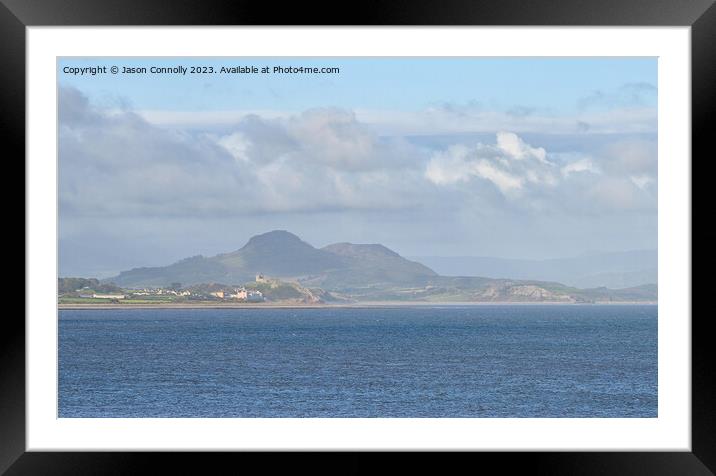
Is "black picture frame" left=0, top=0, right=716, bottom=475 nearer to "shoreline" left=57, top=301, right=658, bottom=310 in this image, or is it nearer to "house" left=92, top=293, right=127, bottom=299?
"shoreline" left=57, top=301, right=658, bottom=310

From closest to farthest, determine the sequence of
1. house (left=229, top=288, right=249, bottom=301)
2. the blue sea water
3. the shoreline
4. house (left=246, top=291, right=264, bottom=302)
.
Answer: the blue sea water
the shoreline
house (left=229, top=288, right=249, bottom=301)
house (left=246, top=291, right=264, bottom=302)

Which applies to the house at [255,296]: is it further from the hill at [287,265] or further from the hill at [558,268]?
the hill at [558,268]

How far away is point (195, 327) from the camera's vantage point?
4794 cm

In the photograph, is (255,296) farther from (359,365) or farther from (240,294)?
(359,365)

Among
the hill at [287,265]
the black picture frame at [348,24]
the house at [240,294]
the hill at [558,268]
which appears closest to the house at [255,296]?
the house at [240,294]

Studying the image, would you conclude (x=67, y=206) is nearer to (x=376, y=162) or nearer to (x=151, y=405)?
(x=376, y=162)

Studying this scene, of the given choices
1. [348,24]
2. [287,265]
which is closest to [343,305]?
[287,265]

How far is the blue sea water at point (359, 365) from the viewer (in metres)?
27.2

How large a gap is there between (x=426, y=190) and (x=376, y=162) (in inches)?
143

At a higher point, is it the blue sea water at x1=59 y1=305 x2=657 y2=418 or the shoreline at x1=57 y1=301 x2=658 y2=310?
the shoreline at x1=57 y1=301 x2=658 y2=310

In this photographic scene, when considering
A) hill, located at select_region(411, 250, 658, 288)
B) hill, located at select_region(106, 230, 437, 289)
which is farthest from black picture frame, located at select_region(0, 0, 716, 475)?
hill, located at select_region(411, 250, 658, 288)

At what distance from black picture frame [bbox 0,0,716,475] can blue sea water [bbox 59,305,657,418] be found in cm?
2177

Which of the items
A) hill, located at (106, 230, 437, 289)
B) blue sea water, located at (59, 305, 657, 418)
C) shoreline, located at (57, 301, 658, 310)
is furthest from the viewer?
shoreline, located at (57, 301, 658, 310)

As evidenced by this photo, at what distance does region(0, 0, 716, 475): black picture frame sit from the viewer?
3.46m
